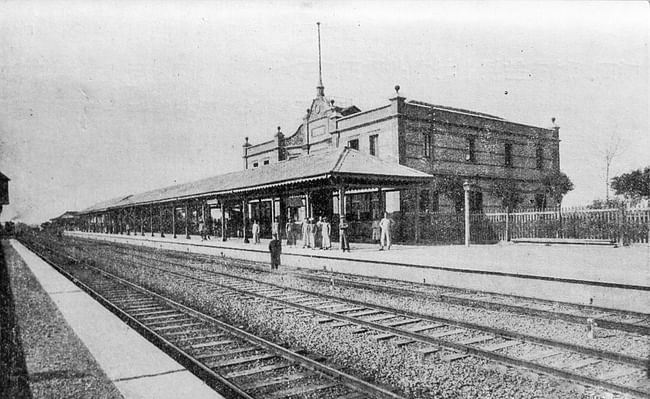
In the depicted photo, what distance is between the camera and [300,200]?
27.5m

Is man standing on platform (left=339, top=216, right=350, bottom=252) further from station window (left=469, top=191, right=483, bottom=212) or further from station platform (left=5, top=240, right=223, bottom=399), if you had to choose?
station window (left=469, top=191, right=483, bottom=212)

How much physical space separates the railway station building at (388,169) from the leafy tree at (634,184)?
5979 mm

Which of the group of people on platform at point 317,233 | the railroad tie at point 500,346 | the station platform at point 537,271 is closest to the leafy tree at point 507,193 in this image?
the station platform at point 537,271

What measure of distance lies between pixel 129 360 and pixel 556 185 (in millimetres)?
30787

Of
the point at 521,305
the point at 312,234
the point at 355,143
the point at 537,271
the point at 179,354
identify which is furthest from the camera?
the point at 355,143

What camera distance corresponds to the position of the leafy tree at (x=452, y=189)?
25281mm

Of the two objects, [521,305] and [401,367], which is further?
[521,305]

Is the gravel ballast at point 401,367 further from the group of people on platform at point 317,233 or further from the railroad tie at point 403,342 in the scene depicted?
the group of people on platform at point 317,233

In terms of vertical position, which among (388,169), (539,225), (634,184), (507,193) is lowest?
(539,225)

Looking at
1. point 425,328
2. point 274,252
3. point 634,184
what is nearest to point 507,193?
point 634,184

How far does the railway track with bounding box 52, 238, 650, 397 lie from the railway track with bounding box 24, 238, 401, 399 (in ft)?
4.30

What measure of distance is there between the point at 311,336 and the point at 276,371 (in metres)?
1.41

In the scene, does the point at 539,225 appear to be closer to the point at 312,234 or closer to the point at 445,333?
the point at 312,234

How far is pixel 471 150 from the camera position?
26.8 meters
